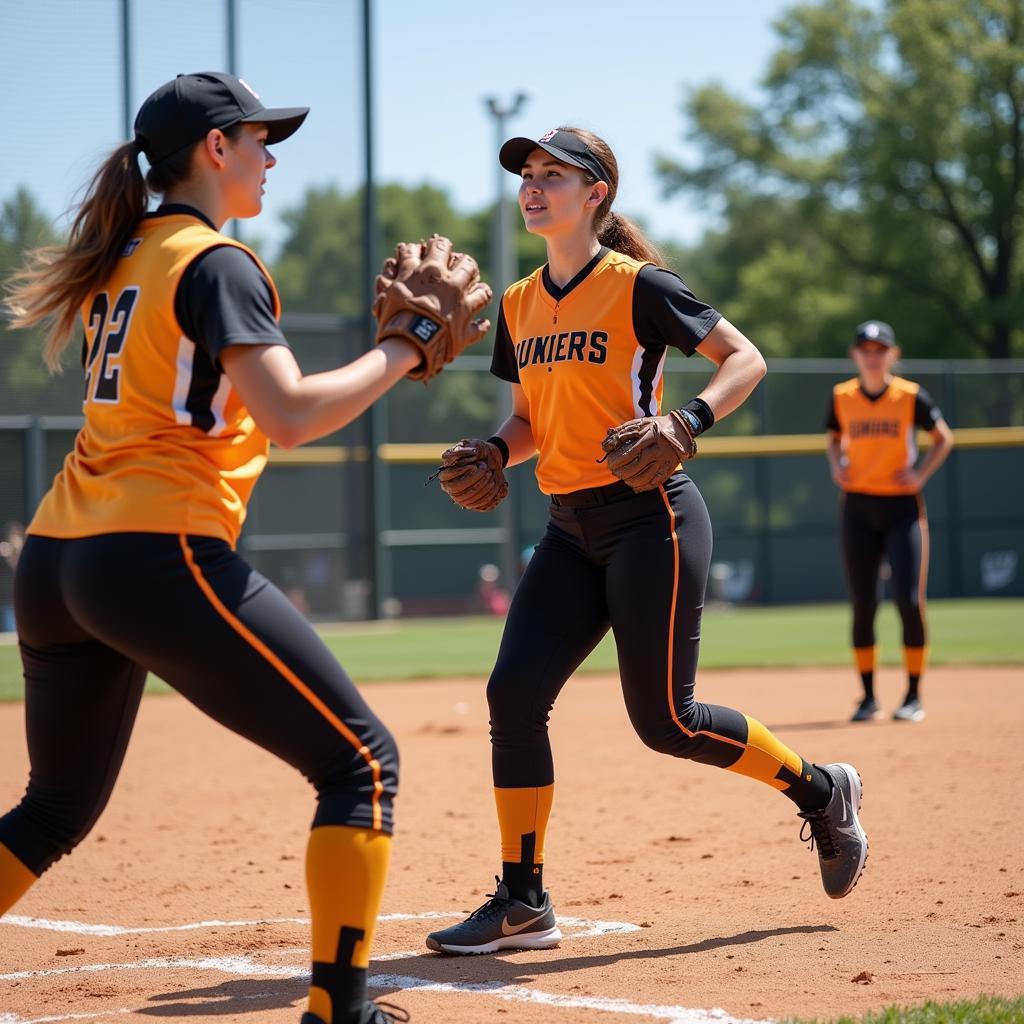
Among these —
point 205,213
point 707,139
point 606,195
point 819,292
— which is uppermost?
point 707,139

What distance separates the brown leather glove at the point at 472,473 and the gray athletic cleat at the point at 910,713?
5282 millimetres

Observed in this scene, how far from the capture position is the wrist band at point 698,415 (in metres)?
3.95

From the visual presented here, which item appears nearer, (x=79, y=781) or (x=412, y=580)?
(x=79, y=781)

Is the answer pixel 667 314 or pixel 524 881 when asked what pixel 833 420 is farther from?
pixel 524 881

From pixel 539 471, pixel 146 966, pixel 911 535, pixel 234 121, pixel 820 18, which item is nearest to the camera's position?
pixel 234 121

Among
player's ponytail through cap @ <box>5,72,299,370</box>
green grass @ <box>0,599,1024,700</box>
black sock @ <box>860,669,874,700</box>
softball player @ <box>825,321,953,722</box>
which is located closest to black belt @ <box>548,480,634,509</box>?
player's ponytail through cap @ <box>5,72,299,370</box>

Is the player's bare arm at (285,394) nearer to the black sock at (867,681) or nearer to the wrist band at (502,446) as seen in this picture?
the wrist band at (502,446)

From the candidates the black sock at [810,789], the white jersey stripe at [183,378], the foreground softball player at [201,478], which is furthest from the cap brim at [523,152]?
the black sock at [810,789]

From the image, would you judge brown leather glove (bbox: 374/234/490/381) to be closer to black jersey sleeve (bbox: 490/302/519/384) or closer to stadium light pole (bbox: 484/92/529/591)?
black jersey sleeve (bbox: 490/302/519/384)

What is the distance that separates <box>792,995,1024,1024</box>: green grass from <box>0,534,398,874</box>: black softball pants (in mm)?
1126

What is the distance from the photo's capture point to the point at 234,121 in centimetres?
304

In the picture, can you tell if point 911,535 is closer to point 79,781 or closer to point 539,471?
point 539,471

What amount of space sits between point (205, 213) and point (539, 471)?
57.8 inches

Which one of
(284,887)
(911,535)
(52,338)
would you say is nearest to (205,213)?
(52,338)
